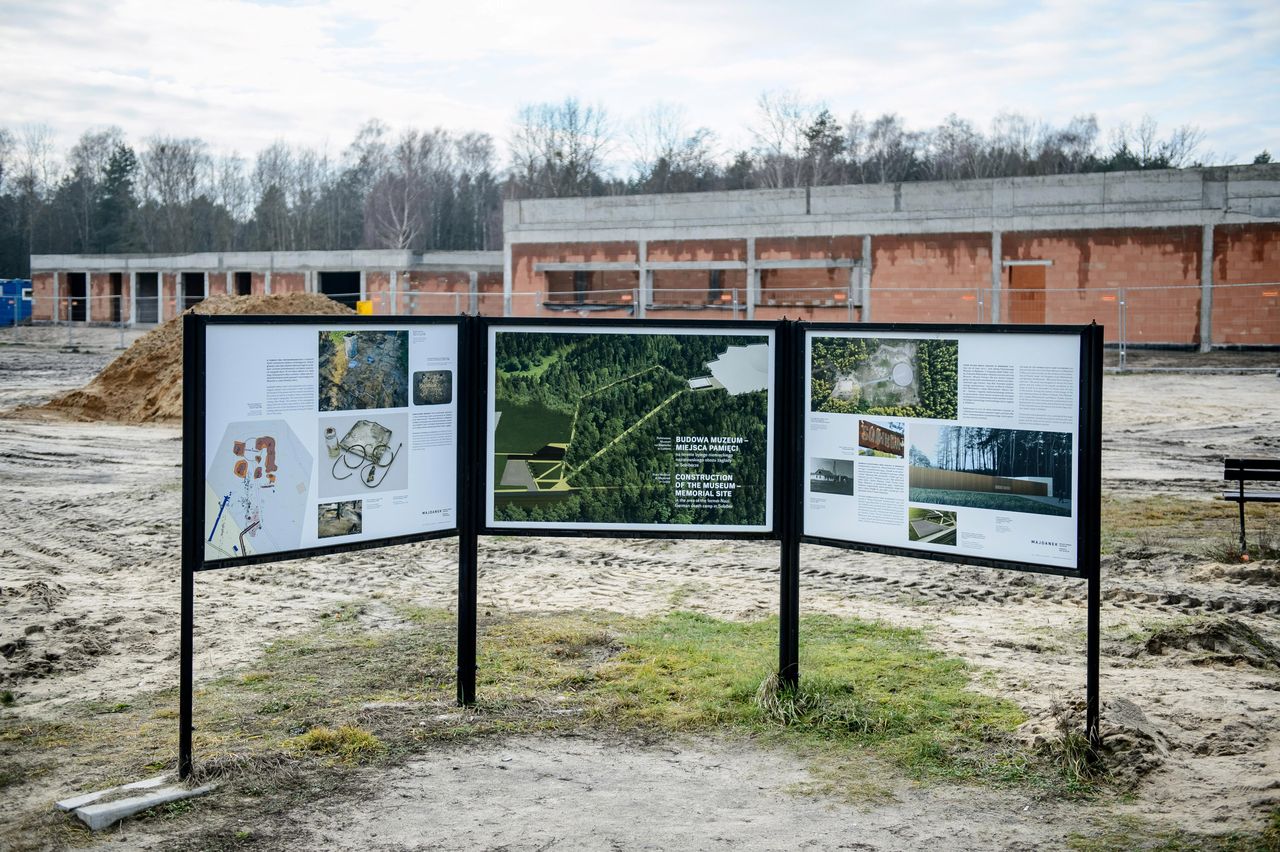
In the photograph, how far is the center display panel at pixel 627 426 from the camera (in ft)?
24.1

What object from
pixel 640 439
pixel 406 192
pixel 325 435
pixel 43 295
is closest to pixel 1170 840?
pixel 640 439

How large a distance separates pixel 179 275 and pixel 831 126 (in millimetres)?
49582

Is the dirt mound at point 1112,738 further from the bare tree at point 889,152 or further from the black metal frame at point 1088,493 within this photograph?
the bare tree at point 889,152

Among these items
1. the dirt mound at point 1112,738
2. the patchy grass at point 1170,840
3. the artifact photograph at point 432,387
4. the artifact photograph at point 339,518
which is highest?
the artifact photograph at point 432,387

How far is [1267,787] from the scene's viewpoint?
5.99 metres

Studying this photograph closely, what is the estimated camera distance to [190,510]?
6312 mm

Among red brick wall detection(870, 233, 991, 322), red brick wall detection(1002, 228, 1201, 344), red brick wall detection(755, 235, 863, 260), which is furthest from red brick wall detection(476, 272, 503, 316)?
red brick wall detection(1002, 228, 1201, 344)

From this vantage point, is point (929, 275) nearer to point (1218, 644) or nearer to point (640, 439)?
point (1218, 644)

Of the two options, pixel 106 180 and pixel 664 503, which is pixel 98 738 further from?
pixel 106 180

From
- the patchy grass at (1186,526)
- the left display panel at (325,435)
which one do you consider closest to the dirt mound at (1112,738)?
the left display panel at (325,435)

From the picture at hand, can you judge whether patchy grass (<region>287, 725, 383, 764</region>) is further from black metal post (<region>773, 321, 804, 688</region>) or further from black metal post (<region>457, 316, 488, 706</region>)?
black metal post (<region>773, 321, 804, 688</region>)

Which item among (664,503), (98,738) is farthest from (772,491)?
(98,738)

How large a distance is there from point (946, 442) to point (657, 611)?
156 inches

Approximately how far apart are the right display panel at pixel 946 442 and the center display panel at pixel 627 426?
360 mm
